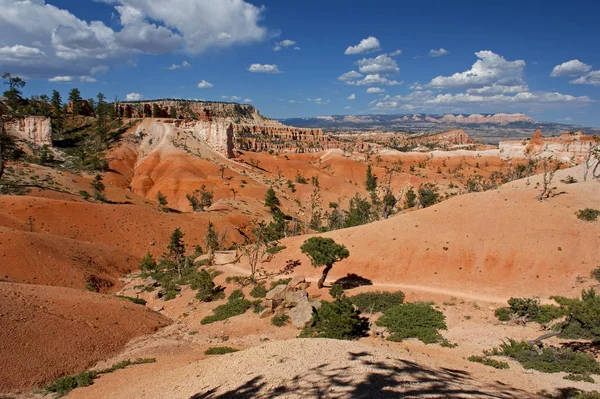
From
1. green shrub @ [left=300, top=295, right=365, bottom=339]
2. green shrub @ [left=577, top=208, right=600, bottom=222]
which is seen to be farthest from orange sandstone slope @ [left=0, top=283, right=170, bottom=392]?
green shrub @ [left=577, top=208, right=600, bottom=222]

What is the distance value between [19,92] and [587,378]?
112469mm

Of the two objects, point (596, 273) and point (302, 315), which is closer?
point (302, 315)

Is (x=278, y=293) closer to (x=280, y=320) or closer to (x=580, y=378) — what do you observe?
(x=280, y=320)

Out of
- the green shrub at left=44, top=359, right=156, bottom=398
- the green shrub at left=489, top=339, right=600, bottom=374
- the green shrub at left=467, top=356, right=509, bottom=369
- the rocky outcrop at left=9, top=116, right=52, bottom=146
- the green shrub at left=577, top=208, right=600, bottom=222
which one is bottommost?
the green shrub at left=44, top=359, right=156, bottom=398

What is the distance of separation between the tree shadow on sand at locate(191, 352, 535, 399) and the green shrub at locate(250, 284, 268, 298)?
1669cm

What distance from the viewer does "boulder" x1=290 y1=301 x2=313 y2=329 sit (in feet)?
78.4

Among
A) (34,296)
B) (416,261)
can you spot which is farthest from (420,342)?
(34,296)

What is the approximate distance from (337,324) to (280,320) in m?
5.03

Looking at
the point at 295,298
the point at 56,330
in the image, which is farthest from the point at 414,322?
the point at 56,330

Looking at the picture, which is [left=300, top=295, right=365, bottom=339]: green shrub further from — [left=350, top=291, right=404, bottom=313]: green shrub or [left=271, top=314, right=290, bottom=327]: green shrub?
[left=350, top=291, right=404, bottom=313]: green shrub

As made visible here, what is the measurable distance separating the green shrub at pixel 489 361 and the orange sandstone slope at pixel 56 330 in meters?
19.2

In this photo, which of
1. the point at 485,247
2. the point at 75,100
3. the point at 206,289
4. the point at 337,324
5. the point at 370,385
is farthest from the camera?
the point at 75,100

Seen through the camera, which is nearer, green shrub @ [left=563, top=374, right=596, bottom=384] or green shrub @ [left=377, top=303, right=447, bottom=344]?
green shrub @ [left=563, top=374, right=596, bottom=384]

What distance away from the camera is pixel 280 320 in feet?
81.6
